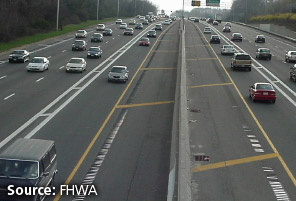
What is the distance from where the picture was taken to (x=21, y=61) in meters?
50.4

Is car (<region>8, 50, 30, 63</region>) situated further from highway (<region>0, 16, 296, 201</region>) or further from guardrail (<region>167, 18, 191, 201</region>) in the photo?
guardrail (<region>167, 18, 191, 201</region>)

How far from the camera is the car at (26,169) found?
13672 millimetres

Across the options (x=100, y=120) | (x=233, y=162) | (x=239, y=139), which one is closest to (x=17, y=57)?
(x=100, y=120)

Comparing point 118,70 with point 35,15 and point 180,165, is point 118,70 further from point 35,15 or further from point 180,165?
point 35,15

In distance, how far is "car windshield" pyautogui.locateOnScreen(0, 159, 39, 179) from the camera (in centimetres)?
1391

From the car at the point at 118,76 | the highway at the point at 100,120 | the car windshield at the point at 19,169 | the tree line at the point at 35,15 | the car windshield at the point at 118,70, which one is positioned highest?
the tree line at the point at 35,15

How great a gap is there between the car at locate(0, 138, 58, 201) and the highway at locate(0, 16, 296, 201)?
0.96 m

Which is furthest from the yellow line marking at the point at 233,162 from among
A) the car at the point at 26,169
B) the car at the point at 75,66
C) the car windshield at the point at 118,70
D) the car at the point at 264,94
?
the car at the point at 75,66

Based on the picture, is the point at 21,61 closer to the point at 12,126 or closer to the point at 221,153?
the point at 12,126

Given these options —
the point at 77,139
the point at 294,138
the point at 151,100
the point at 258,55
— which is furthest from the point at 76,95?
the point at 258,55

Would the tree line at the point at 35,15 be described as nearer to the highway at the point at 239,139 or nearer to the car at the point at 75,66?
the car at the point at 75,66

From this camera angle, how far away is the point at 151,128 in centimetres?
2505

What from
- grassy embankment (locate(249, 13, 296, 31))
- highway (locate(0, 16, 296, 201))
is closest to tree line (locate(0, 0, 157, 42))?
highway (locate(0, 16, 296, 201))

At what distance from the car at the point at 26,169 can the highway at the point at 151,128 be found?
96 centimetres
